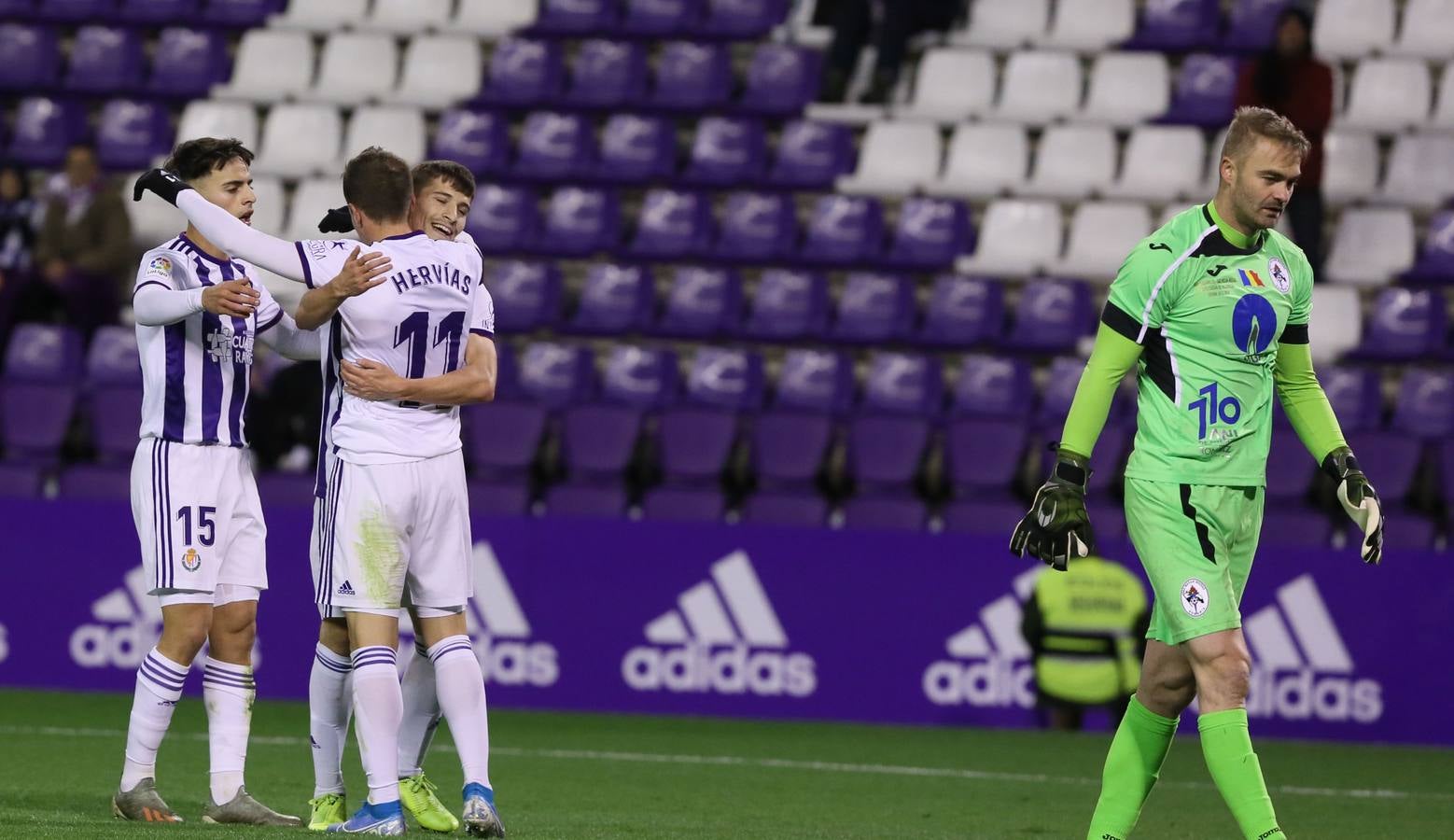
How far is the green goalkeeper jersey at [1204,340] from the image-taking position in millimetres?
6238

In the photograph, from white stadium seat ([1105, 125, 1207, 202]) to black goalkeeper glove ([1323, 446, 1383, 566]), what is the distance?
9645 mm

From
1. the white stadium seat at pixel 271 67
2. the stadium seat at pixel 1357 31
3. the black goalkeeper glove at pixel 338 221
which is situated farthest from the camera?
the white stadium seat at pixel 271 67

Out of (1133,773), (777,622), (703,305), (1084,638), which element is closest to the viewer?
(1133,773)

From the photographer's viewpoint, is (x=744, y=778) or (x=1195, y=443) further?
(x=744, y=778)

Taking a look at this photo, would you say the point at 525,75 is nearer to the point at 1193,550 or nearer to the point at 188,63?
the point at 188,63

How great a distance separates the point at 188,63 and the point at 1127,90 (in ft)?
25.5

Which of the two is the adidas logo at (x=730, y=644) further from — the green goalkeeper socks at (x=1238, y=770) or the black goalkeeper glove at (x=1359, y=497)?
the green goalkeeper socks at (x=1238, y=770)

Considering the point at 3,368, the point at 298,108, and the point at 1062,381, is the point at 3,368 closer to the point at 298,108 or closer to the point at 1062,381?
the point at 298,108

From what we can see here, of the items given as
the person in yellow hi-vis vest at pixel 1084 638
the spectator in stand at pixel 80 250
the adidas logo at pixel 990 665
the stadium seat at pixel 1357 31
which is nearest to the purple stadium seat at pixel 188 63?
the spectator in stand at pixel 80 250

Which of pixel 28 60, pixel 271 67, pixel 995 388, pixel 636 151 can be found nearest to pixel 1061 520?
pixel 995 388

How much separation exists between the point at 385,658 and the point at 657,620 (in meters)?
6.06

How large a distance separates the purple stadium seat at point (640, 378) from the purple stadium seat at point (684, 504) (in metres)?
1.05

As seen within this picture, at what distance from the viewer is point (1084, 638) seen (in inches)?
481

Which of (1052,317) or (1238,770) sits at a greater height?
(1052,317)
